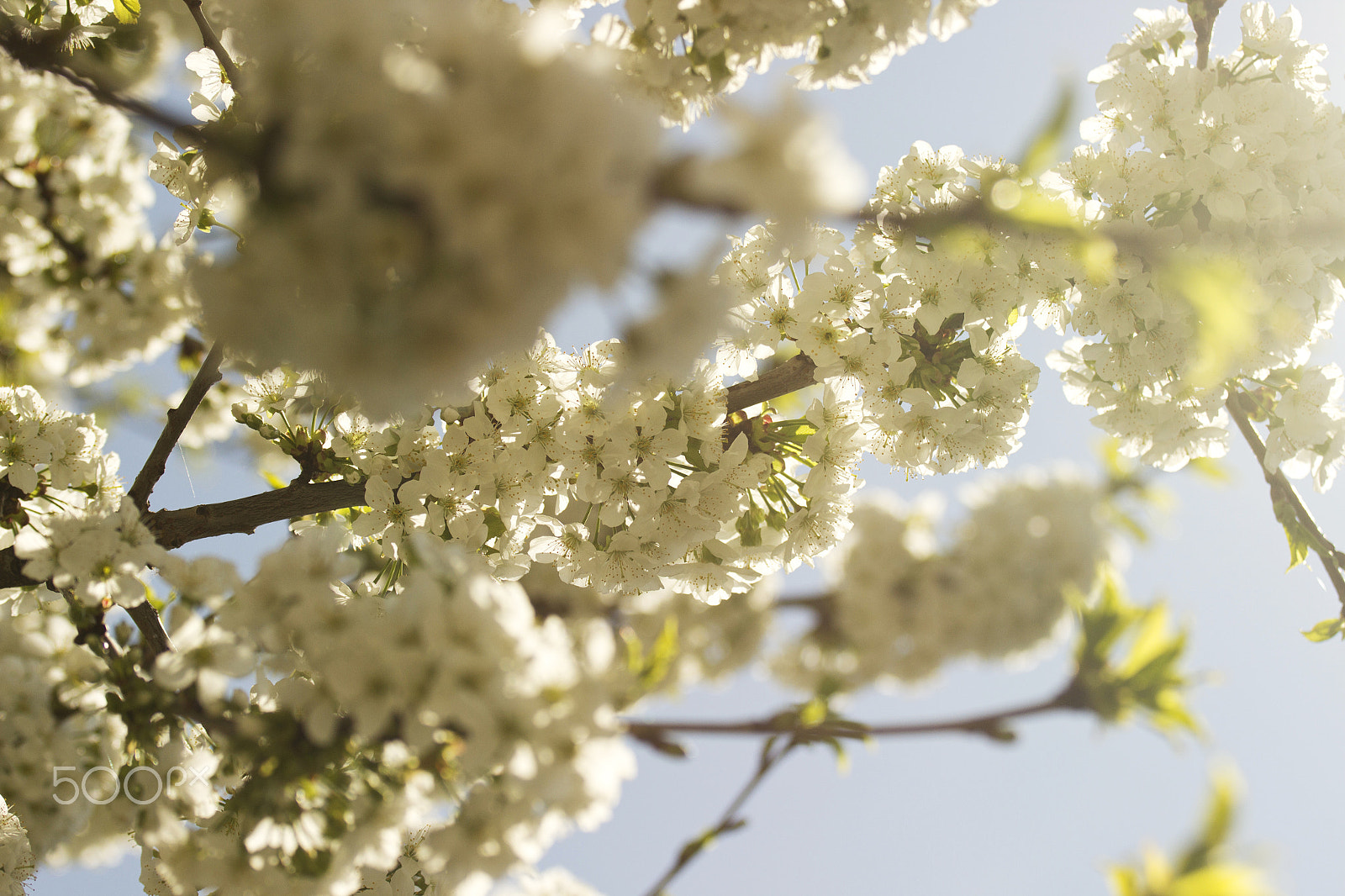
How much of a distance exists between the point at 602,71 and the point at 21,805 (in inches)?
66.6

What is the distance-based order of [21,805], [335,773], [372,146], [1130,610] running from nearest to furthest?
[372,146] → [1130,610] → [335,773] → [21,805]

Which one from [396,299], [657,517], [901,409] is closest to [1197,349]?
[901,409]

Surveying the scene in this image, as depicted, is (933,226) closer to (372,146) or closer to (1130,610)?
(1130,610)

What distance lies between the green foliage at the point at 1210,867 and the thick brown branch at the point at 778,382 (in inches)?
63.0

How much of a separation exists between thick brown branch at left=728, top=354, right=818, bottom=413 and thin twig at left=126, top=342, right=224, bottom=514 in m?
1.59

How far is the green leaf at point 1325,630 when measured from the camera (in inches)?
94.1

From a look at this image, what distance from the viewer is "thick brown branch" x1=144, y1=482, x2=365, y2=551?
84.1 inches

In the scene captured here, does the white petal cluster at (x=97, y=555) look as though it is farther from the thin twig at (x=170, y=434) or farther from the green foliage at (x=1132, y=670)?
the green foliage at (x=1132, y=670)

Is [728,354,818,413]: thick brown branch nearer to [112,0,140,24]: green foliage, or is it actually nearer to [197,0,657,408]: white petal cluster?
[197,0,657,408]: white petal cluster

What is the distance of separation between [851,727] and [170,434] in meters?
2.22

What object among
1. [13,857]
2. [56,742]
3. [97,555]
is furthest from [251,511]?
[13,857]

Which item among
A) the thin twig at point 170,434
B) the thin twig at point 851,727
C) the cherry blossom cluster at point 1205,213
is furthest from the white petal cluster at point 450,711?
the cherry blossom cluster at point 1205,213

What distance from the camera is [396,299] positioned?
2.54ft

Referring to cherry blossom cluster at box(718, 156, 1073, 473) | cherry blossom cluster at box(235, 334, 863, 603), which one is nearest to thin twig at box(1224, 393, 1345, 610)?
cherry blossom cluster at box(718, 156, 1073, 473)
